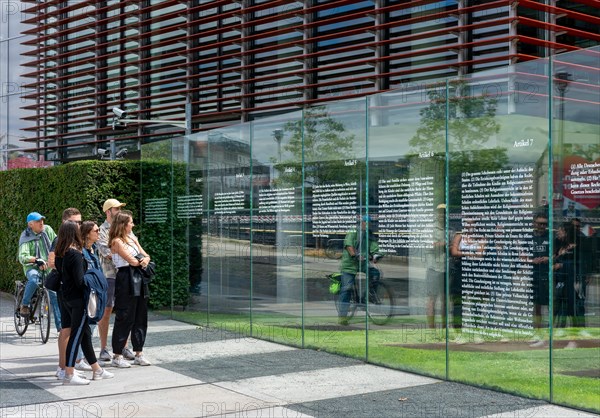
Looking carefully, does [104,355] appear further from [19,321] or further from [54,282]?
[19,321]

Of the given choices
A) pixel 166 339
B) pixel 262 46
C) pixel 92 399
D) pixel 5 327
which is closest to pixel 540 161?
pixel 92 399

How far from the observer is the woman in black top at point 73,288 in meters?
8.18

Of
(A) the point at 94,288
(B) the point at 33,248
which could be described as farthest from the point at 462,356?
(B) the point at 33,248

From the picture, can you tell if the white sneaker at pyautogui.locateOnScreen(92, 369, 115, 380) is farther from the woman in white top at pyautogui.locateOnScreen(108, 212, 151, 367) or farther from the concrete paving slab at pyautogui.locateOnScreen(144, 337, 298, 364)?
the concrete paving slab at pyautogui.locateOnScreen(144, 337, 298, 364)

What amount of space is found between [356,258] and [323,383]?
6.50 ft

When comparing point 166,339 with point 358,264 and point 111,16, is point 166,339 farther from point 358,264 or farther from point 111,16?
point 111,16

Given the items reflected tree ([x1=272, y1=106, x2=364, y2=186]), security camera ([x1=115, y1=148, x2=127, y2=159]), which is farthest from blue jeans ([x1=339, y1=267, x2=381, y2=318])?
security camera ([x1=115, y1=148, x2=127, y2=159])

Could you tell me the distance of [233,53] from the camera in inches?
1083

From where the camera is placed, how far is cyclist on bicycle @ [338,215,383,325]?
9.45 m

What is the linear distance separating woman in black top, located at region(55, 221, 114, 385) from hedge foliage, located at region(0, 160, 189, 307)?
5168 millimetres

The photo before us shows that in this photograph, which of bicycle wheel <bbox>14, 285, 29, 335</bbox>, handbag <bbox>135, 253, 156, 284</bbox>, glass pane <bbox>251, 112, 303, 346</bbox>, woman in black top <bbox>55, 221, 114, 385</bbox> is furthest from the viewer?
bicycle wheel <bbox>14, 285, 29, 335</bbox>

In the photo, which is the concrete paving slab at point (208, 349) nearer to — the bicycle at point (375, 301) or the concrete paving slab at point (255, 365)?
the concrete paving slab at point (255, 365)

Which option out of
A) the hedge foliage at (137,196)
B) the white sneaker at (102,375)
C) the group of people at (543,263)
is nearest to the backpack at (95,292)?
the white sneaker at (102,375)

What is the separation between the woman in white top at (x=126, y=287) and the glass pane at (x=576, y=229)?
4.79 m
